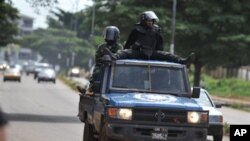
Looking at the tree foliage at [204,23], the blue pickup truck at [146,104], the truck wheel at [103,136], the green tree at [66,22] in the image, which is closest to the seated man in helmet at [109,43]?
the blue pickup truck at [146,104]

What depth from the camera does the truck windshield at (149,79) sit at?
11641 mm

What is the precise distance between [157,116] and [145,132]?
302 mm

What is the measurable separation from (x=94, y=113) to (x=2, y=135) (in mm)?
7912

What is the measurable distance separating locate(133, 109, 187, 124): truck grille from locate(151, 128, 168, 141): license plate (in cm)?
14

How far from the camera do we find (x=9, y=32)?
257 ft

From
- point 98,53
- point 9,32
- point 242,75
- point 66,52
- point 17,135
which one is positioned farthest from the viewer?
point 66,52

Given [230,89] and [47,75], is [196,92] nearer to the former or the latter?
[230,89]

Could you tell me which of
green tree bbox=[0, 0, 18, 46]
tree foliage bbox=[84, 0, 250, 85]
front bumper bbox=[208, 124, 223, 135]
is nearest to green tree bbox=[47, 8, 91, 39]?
green tree bbox=[0, 0, 18, 46]

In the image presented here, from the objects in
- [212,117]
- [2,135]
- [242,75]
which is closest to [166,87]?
[212,117]

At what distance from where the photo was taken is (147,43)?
12594 mm

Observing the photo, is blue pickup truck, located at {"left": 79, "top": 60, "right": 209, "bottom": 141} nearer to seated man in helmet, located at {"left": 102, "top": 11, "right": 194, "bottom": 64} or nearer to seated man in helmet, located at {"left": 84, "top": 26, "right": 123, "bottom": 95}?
seated man in helmet, located at {"left": 102, "top": 11, "right": 194, "bottom": 64}

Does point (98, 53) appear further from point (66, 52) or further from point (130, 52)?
point (66, 52)

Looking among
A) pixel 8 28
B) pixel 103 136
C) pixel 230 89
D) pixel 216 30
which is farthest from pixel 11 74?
pixel 103 136

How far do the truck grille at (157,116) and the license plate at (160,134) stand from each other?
0.14 meters
